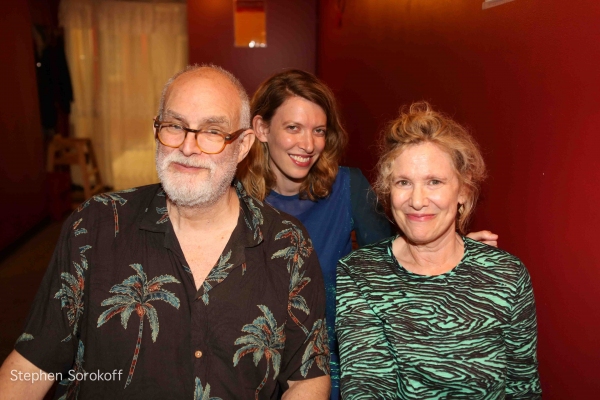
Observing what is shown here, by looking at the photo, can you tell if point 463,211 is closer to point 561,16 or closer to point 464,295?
point 464,295

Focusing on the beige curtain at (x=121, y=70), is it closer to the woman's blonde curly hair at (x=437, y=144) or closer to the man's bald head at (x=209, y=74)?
the man's bald head at (x=209, y=74)

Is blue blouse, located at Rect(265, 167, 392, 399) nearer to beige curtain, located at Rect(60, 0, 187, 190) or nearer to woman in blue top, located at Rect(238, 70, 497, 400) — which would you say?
woman in blue top, located at Rect(238, 70, 497, 400)

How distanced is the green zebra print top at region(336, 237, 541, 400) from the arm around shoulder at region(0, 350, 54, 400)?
2.91 feet

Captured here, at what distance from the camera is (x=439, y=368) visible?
4.94 feet

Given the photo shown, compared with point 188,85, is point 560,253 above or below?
below

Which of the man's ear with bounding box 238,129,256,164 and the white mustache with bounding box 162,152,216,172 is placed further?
the man's ear with bounding box 238,129,256,164

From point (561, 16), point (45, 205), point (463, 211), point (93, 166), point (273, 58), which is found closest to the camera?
point (561, 16)

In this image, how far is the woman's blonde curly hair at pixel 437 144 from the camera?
1603 millimetres

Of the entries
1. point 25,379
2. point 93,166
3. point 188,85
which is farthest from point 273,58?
point 25,379

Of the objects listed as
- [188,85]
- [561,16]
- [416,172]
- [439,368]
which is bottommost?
[439,368]

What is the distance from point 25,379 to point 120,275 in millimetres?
370

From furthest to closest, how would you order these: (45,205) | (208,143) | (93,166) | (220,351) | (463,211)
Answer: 1. (93,166)
2. (45,205)
3. (463,211)
4. (208,143)
5. (220,351)

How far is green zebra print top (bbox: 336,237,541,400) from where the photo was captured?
1.51m

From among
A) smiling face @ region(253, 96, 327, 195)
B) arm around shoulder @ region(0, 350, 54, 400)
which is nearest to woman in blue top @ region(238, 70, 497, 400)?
smiling face @ region(253, 96, 327, 195)
